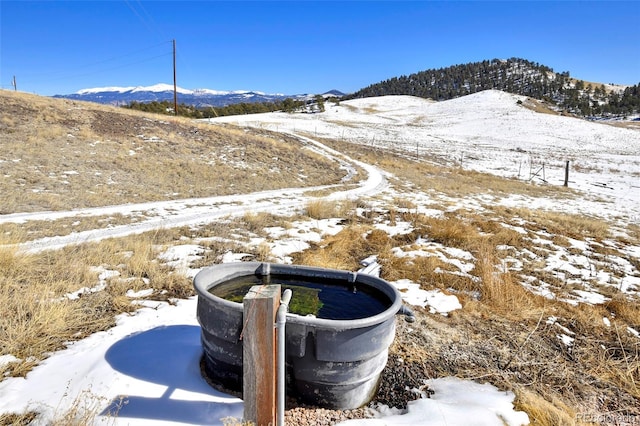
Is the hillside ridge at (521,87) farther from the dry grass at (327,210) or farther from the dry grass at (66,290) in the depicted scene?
the dry grass at (66,290)

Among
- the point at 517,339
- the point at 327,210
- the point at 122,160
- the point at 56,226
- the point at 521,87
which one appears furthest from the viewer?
the point at 521,87

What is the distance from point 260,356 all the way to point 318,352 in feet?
1.83

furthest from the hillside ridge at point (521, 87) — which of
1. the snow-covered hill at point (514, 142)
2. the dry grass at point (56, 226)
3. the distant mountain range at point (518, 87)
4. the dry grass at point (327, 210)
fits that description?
the dry grass at point (56, 226)

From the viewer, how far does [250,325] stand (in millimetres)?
A: 2508

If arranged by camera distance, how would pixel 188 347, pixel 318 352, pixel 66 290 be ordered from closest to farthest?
pixel 318 352 < pixel 188 347 < pixel 66 290

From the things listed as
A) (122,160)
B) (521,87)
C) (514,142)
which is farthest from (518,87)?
(122,160)

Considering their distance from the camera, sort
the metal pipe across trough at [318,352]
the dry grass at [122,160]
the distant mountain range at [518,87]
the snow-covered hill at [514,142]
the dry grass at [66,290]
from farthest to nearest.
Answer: the distant mountain range at [518,87] → the snow-covered hill at [514,142] → the dry grass at [122,160] → the dry grass at [66,290] → the metal pipe across trough at [318,352]

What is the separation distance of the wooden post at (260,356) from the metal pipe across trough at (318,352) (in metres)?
0.39

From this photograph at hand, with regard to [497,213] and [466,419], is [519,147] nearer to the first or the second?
[497,213]

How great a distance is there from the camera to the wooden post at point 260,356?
248 cm

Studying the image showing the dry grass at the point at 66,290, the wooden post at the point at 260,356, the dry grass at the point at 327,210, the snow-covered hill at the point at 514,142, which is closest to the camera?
the wooden post at the point at 260,356

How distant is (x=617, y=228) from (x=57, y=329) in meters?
15.4

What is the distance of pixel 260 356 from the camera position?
2.52 metres

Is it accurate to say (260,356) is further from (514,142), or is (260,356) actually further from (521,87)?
(521,87)
